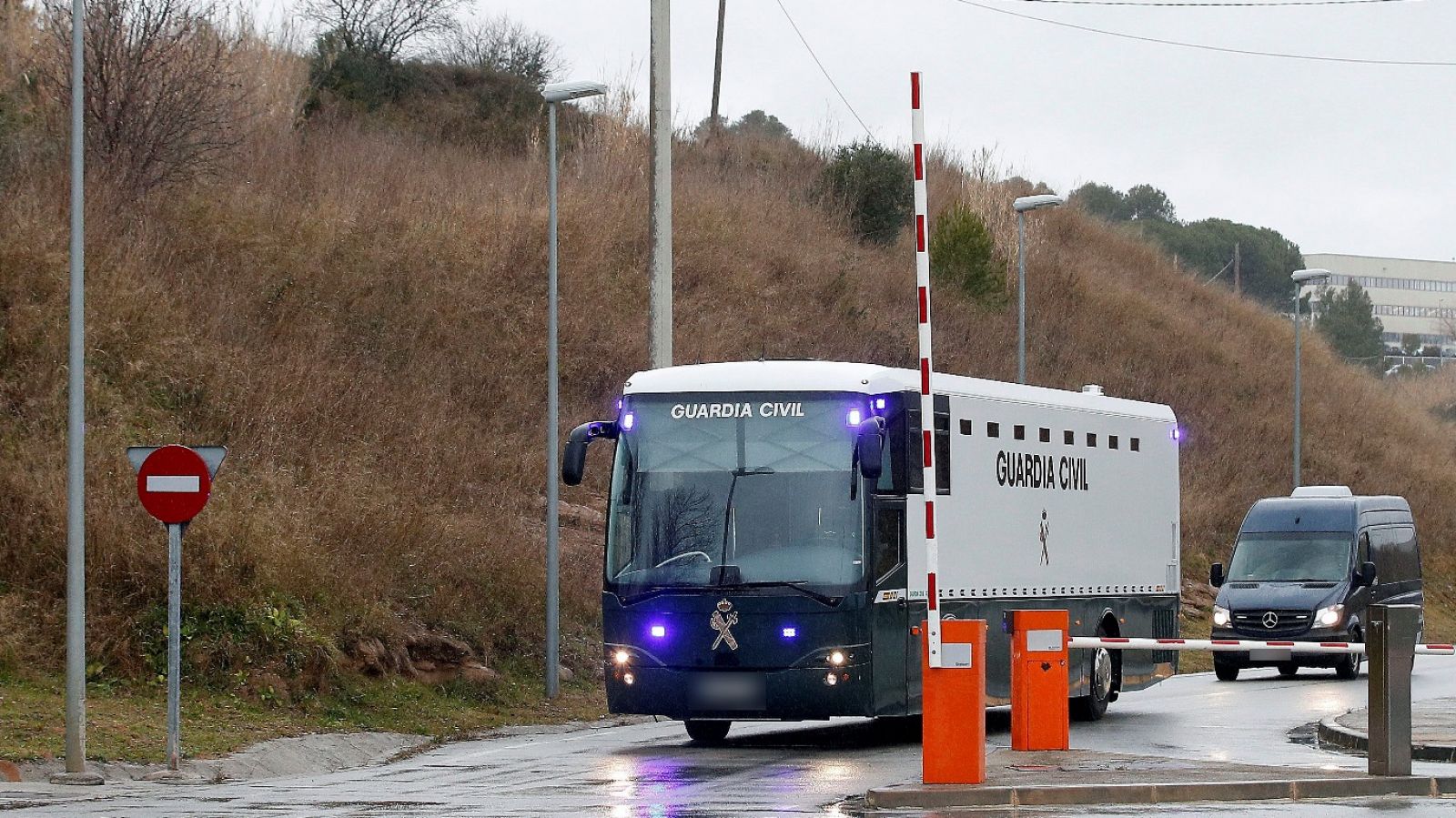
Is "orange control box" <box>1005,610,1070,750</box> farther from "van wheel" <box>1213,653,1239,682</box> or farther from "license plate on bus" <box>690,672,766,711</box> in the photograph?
"van wheel" <box>1213,653,1239,682</box>

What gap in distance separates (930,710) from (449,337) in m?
23.6

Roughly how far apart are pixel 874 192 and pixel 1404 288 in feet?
451

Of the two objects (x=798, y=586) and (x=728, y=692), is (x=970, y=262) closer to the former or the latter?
(x=798, y=586)

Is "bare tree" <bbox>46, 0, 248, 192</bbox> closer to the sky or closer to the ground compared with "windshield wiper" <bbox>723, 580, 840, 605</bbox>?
closer to the sky

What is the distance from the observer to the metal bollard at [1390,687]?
44.2ft

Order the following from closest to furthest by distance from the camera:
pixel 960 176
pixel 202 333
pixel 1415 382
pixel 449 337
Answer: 1. pixel 202 333
2. pixel 449 337
3. pixel 960 176
4. pixel 1415 382

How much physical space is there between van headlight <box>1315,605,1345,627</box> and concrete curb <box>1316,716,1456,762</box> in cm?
1024

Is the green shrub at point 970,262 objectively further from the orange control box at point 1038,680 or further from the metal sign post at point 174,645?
the metal sign post at point 174,645

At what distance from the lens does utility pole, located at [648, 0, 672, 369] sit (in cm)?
2492

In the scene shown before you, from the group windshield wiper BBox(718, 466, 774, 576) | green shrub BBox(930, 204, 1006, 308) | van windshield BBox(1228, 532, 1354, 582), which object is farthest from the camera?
green shrub BBox(930, 204, 1006, 308)

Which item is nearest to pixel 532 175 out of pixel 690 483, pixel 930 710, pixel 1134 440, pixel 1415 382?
pixel 1134 440

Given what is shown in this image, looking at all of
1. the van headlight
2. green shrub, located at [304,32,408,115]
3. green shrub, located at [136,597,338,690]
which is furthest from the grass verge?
green shrub, located at [304,32,408,115]

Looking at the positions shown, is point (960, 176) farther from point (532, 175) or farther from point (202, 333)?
point (202, 333)

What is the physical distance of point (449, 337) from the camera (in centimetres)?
3575
